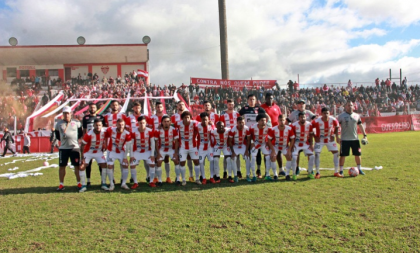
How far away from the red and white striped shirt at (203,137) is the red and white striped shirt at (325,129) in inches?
120

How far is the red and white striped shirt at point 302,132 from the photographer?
770cm

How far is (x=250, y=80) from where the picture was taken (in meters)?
31.6

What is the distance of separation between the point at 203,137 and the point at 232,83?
78.3 ft

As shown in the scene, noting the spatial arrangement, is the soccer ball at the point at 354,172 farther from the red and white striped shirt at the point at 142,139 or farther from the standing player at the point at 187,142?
the red and white striped shirt at the point at 142,139

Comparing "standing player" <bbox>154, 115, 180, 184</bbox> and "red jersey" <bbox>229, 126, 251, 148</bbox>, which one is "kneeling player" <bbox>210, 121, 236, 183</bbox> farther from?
"standing player" <bbox>154, 115, 180, 184</bbox>

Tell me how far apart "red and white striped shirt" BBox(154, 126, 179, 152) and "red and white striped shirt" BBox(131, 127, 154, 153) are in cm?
17

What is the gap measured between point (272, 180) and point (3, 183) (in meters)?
7.78

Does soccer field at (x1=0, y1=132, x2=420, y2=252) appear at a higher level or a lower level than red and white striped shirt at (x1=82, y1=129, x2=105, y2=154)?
lower

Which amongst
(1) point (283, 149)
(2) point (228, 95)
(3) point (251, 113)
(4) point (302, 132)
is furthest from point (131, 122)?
(2) point (228, 95)

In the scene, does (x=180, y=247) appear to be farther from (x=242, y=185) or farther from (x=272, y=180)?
(x=272, y=180)

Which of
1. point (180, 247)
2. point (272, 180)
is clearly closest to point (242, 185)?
point (272, 180)

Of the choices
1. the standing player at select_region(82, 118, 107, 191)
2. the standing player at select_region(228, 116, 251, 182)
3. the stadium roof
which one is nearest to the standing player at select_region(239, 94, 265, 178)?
the standing player at select_region(228, 116, 251, 182)

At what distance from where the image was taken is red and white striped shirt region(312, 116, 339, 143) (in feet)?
25.9

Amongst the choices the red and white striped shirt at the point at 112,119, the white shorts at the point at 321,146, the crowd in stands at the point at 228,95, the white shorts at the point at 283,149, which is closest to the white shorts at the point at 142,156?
the red and white striped shirt at the point at 112,119
